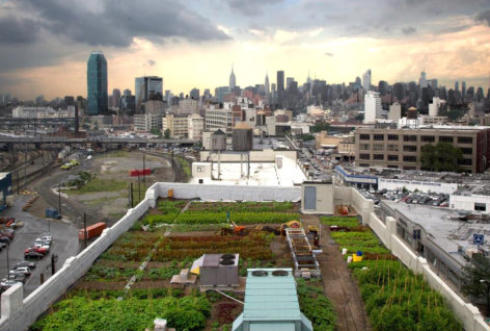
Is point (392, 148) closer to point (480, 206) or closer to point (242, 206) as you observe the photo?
point (480, 206)

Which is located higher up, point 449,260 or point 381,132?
point 381,132

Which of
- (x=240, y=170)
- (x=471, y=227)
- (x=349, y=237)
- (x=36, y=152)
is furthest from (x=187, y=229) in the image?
(x=36, y=152)

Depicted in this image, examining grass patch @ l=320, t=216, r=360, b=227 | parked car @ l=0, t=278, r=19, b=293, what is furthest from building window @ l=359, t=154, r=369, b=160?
parked car @ l=0, t=278, r=19, b=293

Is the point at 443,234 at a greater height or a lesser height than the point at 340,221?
lesser

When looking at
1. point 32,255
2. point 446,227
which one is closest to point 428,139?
point 446,227

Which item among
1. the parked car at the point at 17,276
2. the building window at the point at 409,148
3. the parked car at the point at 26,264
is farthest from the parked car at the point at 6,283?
the building window at the point at 409,148

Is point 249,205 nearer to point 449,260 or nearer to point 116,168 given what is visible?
point 449,260
